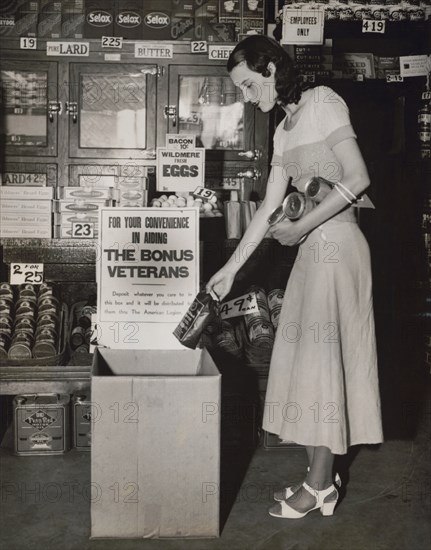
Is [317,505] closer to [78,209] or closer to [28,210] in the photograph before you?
[78,209]

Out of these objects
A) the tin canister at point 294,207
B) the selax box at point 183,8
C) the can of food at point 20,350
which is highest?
the selax box at point 183,8

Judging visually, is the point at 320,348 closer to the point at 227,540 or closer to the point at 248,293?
the point at 227,540

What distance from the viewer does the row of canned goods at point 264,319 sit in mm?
3055

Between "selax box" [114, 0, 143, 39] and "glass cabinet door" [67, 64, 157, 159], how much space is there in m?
0.36

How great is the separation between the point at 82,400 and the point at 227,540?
1.09 m

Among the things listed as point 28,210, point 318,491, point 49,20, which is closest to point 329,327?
point 318,491

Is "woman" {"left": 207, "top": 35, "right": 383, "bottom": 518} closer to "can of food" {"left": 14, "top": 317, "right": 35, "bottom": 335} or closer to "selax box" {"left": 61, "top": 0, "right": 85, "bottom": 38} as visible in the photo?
"can of food" {"left": 14, "top": 317, "right": 35, "bottom": 335}

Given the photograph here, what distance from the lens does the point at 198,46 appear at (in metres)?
3.91

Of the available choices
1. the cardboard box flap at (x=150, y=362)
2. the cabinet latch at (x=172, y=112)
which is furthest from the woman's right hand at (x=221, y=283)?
the cabinet latch at (x=172, y=112)

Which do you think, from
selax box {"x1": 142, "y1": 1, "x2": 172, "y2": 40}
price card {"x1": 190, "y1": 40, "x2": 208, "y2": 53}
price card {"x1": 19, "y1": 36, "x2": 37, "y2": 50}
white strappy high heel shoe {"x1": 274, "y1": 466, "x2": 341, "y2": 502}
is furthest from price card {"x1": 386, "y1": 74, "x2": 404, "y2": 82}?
white strappy high heel shoe {"x1": 274, "y1": 466, "x2": 341, "y2": 502}

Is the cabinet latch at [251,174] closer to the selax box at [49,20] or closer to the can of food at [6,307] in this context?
the selax box at [49,20]

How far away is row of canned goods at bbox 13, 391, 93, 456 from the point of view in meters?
2.91

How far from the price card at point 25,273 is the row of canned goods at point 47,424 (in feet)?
2.18

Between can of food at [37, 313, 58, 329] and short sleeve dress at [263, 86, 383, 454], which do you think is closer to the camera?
short sleeve dress at [263, 86, 383, 454]
